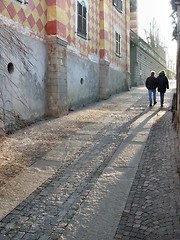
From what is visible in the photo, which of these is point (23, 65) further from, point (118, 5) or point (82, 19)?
point (118, 5)

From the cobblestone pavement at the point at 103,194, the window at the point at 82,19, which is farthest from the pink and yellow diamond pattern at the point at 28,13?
the cobblestone pavement at the point at 103,194

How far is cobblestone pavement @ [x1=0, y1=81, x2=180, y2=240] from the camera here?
2883 millimetres

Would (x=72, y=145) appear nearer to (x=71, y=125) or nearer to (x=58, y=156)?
(x=58, y=156)

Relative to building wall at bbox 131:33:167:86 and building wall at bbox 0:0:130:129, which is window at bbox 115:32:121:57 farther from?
building wall at bbox 131:33:167:86

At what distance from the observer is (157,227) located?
9.49 feet

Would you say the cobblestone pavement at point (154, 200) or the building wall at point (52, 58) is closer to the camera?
the cobblestone pavement at point (154, 200)

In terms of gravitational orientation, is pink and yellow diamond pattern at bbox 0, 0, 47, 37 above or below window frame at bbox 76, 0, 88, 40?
below

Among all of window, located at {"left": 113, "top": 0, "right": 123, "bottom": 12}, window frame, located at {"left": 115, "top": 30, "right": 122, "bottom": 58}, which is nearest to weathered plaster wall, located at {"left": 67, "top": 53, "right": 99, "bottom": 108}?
window frame, located at {"left": 115, "top": 30, "right": 122, "bottom": 58}

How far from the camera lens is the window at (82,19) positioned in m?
12.1

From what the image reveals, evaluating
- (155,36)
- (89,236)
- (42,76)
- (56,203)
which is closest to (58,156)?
(56,203)

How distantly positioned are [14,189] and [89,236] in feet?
4.95

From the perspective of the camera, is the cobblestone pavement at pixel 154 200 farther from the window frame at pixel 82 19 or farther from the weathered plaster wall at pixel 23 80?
the window frame at pixel 82 19

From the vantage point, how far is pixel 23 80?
814cm

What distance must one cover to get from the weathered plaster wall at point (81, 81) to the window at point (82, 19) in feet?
3.73
